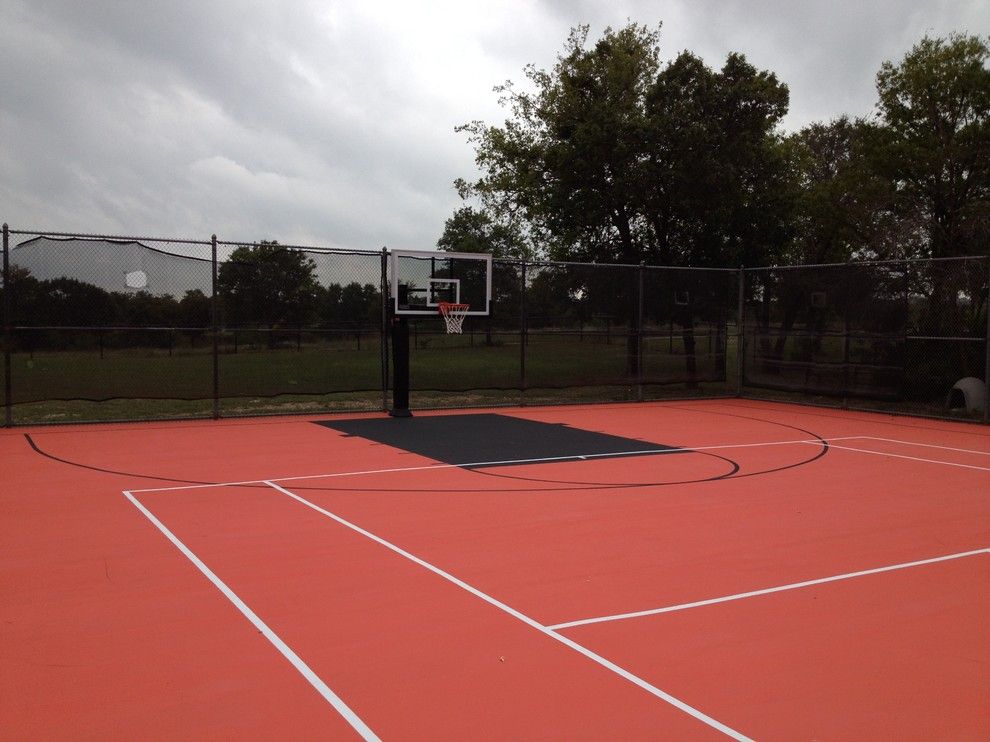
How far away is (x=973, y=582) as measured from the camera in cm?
491

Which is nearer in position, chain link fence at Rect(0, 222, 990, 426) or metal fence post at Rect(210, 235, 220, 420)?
chain link fence at Rect(0, 222, 990, 426)

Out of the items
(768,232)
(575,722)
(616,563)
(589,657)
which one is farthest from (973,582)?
(768,232)

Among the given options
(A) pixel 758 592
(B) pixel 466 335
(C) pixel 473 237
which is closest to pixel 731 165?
(B) pixel 466 335

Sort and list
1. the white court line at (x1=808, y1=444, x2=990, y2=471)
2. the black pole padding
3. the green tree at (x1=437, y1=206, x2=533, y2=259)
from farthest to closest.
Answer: the green tree at (x1=437, y1=206, x2=533, y2=259)
the black pole padding
the white court line at (x1=808, y1=444, x2=990, y2=471)

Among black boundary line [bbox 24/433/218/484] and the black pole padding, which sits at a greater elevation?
the black pole padding

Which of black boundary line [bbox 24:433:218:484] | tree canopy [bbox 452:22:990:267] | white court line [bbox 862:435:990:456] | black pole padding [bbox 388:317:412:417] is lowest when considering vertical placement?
black boundary line [bbox 24:433:218:484]

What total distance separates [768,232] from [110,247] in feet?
45.0

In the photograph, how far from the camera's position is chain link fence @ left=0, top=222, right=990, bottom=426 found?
38.6ft

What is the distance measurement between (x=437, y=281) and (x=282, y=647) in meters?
10.3

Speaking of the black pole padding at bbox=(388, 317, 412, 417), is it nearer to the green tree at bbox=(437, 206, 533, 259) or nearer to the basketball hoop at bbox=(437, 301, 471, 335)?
the basketball hoop at bbox=(437, 301, 471, 335)

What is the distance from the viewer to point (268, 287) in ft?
42.9

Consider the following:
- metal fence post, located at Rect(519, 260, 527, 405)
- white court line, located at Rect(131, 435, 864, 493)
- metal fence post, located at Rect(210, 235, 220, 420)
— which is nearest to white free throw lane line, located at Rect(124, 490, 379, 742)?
white court line, located at Rect(131, 435, 864, 493)

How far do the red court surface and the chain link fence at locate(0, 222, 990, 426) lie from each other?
3.56 m

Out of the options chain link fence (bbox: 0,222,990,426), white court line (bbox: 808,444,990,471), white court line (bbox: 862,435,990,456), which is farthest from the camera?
chain link fence (bbox: 0,222,990,426)
